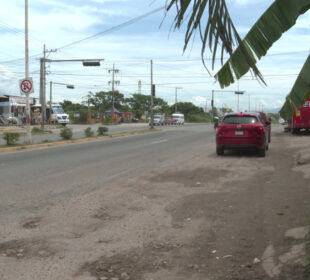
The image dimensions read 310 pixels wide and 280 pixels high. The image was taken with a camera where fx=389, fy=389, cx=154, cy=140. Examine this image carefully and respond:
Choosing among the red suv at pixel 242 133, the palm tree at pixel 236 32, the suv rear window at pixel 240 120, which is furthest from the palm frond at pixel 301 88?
the suv rear window at pixel 240 120

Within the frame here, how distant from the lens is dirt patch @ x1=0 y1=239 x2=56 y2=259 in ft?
13.6

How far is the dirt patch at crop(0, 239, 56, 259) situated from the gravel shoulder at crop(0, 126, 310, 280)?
0.01 metres

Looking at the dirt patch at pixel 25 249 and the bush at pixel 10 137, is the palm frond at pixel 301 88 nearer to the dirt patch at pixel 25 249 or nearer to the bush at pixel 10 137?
the dirt patch at pixel 25 249

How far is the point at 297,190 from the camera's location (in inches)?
293

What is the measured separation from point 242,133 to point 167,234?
8792 millimetres

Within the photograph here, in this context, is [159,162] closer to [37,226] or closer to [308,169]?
[308,169]

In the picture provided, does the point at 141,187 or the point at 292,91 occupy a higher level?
the point at 292,91

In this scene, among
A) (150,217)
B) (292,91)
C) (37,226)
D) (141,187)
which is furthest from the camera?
(141,187)

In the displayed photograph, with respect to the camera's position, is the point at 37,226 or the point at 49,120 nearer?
the point at 37,226

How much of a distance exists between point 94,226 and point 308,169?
22.1ft

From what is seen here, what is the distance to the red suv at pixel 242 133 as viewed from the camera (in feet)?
42.7

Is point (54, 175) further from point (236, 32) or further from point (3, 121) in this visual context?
point (3, 121)

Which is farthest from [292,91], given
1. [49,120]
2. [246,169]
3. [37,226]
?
[49,120]

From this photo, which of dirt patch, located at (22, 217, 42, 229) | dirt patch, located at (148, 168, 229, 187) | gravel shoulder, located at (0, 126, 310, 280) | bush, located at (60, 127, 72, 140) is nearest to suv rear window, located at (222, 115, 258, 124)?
dirt patch, located at (148, 168, 229, 187)
